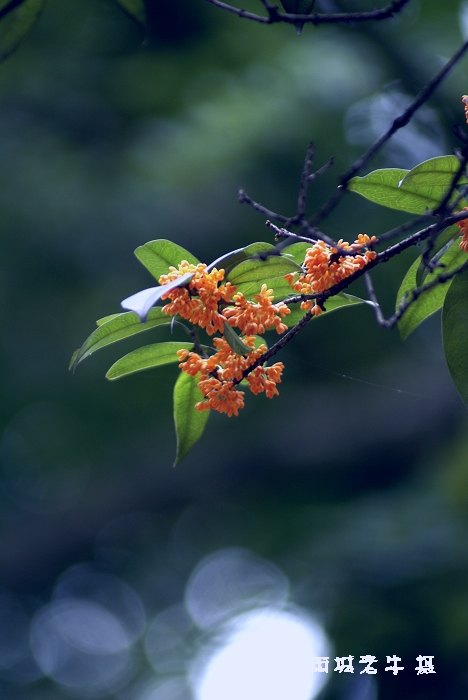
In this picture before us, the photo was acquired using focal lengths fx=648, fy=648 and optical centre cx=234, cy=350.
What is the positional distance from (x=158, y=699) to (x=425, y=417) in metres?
3.36

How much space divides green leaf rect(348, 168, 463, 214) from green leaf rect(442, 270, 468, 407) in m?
0.12

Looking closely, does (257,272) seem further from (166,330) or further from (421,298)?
(166,330)

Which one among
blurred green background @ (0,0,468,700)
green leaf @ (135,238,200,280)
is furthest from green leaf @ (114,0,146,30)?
blurred green background @ (0,0,468,700)

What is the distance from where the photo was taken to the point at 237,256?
924 mm

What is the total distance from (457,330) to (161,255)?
1.53 ft

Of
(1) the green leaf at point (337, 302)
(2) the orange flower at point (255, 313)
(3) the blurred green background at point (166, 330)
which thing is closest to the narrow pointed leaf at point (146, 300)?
(2) the orange flower at point (255, 313)

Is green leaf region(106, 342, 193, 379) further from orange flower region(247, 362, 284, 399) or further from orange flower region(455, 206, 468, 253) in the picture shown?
orange flower region(455, 206, 468, 253)

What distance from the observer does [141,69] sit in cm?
513

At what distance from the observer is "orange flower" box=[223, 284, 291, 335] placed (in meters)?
0.90

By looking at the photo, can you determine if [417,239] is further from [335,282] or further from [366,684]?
[366,684]

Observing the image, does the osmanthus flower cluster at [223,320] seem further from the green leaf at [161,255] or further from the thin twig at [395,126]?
the thin twig at [395,126]

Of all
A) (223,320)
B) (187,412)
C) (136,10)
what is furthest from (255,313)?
(136,10)

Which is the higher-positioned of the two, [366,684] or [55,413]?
[55,413]

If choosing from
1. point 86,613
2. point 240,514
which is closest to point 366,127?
point 240,514
